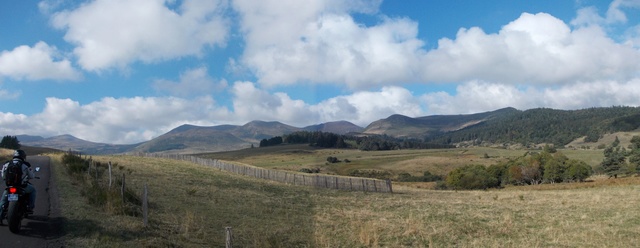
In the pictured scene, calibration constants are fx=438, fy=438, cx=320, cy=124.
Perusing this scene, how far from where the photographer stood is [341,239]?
17547 millimetres

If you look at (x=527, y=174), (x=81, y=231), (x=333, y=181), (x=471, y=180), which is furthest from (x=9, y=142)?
(x=527, y=174)

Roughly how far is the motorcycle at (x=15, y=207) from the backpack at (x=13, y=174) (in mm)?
143

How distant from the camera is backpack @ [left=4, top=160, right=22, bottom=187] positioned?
12.6 m

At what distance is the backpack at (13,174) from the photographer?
1259cm

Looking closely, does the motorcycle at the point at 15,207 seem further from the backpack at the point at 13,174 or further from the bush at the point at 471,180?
the bush at the point at 471,180

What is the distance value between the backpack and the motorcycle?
0.47 ft

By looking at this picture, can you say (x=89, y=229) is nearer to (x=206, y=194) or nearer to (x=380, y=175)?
(x=206, y=194)

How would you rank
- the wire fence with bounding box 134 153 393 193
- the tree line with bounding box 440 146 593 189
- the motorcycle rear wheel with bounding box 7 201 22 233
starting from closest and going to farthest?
the motorcycle rear wheel with bounding box 7 201 22 233 < the wire fence with bounding box 134 153 393 193 < the tree line with bounding box 440 146 593 189

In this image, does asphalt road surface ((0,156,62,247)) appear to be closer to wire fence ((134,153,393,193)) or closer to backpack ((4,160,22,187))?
backpack ((4,160,22,187))

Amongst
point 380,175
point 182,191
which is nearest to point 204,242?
point 182,191

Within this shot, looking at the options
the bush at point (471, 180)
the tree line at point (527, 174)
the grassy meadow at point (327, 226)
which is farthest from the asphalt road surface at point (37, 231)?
the tree line at point (527, 174)

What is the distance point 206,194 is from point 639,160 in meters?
85.5

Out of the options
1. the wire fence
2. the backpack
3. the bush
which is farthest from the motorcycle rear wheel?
the bush

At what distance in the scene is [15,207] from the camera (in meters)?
12.3
